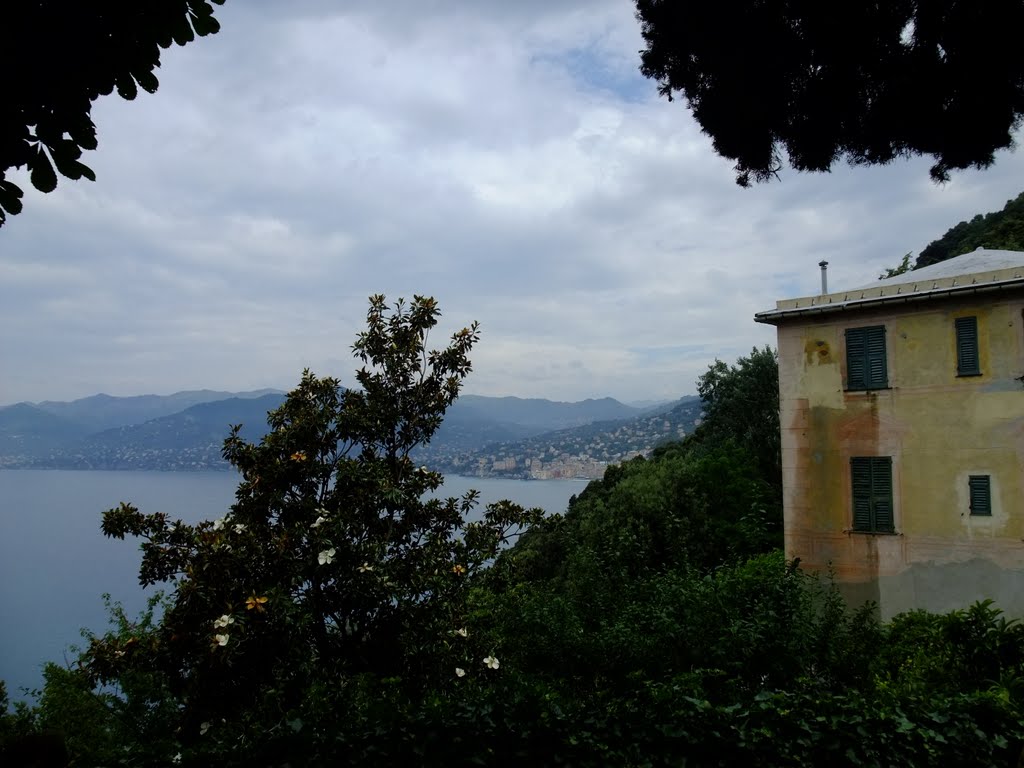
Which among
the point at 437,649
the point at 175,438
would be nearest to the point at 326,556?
the point at 437,649

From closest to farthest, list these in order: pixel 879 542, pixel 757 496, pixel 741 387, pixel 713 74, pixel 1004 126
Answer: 1. pixel 1004 126
2. pixel 713 74
3. pixel 879 542
4. pixel 757 496
5. pixel 741 387

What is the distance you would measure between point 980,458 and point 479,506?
32.5 ft

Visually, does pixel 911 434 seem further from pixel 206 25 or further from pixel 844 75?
pixel 206 25

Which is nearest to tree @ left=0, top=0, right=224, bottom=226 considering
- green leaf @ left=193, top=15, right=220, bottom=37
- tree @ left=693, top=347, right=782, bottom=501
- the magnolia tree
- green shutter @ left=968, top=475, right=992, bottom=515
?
green leaf @ left=193, top=15, right=220, bottom=37

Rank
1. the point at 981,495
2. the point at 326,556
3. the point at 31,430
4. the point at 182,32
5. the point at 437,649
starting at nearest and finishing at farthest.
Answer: the point at 182,32 → the point at 326,556 → the point at 437,649 → the point at 981,495 → the point at 31,430

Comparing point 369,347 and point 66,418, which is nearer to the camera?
point 369,347

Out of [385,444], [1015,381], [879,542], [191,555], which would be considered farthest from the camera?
[879,542]

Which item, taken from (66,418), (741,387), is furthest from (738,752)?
(66,418)

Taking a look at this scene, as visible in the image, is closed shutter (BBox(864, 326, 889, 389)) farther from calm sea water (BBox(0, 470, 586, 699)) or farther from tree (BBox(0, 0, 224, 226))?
tree (BBox(0, 0, 224, 226))

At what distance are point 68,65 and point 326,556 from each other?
4.78m

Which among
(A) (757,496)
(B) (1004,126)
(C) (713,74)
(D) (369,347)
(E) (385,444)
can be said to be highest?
(C) (713,74)

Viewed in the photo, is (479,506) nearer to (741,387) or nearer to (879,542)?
(879,542)

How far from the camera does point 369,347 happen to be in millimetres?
8164

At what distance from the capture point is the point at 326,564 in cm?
674
